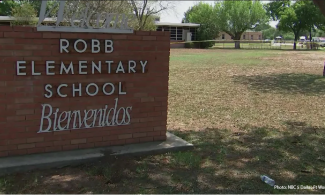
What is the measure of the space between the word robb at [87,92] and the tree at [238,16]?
55049 millimetres

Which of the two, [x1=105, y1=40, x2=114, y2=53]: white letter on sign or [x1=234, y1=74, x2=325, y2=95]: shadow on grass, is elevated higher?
[x1=105, y1=40, x2=114, y2=53]: white letter on sign

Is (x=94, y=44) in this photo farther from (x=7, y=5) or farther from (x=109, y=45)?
(x=7, y=5)

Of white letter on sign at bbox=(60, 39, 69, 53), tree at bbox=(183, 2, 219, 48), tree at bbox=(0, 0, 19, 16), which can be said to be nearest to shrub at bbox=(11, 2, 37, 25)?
tree at bbox=(0, 0, 19, 16)

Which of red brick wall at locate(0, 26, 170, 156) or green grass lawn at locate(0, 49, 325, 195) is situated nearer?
green grass lawn at locate(0, 49, 325, 195)

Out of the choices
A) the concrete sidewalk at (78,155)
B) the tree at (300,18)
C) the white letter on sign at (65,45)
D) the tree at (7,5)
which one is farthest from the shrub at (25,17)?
the tree at (300,18)

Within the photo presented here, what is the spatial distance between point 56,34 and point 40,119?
1.05m

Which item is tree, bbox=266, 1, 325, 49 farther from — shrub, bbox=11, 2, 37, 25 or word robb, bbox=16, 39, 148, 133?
word robb, bbox=16, 39, 148, 133

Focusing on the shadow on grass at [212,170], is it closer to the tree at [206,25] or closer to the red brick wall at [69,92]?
the red brick wall at [69,92]

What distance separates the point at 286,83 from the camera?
11.6m

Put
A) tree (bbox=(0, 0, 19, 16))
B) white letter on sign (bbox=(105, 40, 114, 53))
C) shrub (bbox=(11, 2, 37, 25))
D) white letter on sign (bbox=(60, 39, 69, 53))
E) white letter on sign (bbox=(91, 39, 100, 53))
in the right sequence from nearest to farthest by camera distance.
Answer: white letter on sign (bbox=(60, 39, 69, 53)), white letter on sign (bbox=(91, 39, 100, 53)), white letter on sign (bbox=(105, 40, 114, 53)), shrub (bbox=(11, 2, 37, 25)), tree (bbox=(0, 0, 19, 16))

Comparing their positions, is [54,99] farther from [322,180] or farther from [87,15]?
[322,180]

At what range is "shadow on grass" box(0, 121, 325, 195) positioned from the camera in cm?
A: 358

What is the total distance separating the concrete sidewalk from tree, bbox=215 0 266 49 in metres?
54.9

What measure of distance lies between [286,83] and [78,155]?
9.19m
